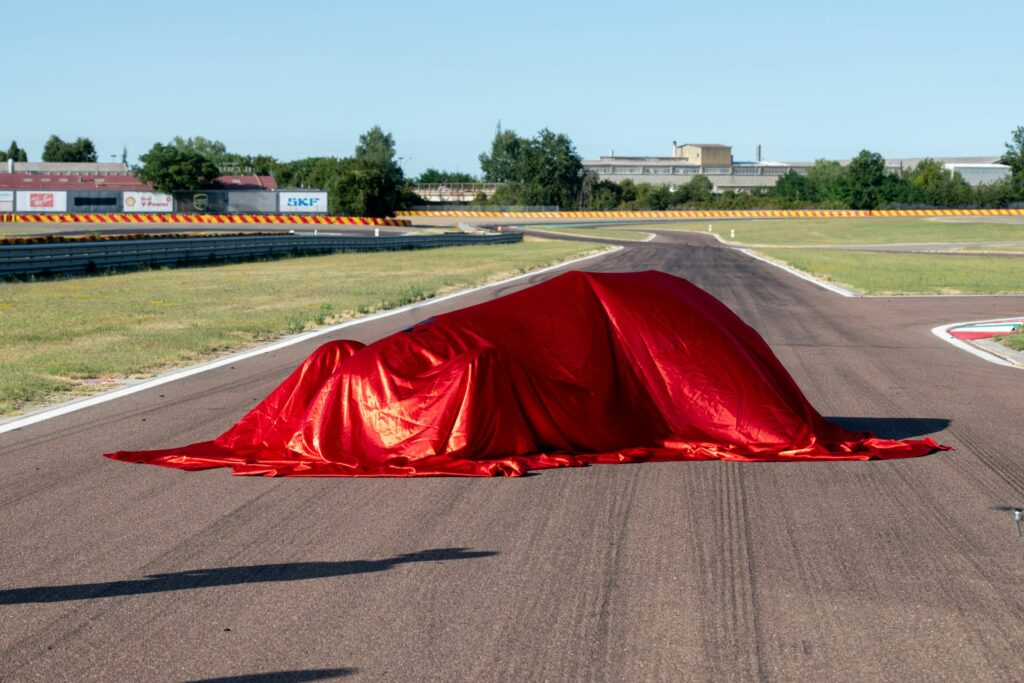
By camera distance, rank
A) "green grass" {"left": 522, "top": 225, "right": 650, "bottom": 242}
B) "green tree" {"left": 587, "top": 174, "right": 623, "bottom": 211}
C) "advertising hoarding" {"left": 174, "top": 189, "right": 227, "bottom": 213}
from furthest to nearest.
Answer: "green tree" {"left": 587, "top": 174, "right": 623, "bottom": 211}
"advertising hoarding" {"left": 174, "top": 189, "right": 227, "bottom": 213}
"green grass" {"left": 522, "top": 225, "right": 650, "bottom": 242}

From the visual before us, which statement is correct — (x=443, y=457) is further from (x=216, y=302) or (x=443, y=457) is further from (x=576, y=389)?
(x=216, y=302)

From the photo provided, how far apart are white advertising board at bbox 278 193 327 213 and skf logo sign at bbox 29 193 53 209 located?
18126mm

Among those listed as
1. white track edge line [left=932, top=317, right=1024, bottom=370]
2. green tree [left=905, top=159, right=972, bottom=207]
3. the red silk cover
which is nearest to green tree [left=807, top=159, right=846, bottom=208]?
green tree [left=905, top=159, right=972, bottom=207]

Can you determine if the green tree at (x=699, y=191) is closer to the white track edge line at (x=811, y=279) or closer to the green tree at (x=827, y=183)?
the green tree at (x=827, y=183)

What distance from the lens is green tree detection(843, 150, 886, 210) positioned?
12344 centimetres

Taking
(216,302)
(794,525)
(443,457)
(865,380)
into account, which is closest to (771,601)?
(794,525)

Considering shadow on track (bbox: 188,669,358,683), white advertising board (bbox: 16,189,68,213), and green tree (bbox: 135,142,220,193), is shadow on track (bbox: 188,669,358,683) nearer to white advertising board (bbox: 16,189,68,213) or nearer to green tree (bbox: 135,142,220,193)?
white advertising board (bbox: 16,189,68,213)

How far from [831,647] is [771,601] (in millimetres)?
607

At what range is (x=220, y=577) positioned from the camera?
229 inches

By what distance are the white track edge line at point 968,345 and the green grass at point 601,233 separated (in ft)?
165

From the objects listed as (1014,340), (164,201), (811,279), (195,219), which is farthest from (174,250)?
(164,201)

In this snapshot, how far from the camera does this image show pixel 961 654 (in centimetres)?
477

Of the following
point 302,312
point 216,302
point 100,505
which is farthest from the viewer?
point 216,302

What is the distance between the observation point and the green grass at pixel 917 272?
29203 millimetres
